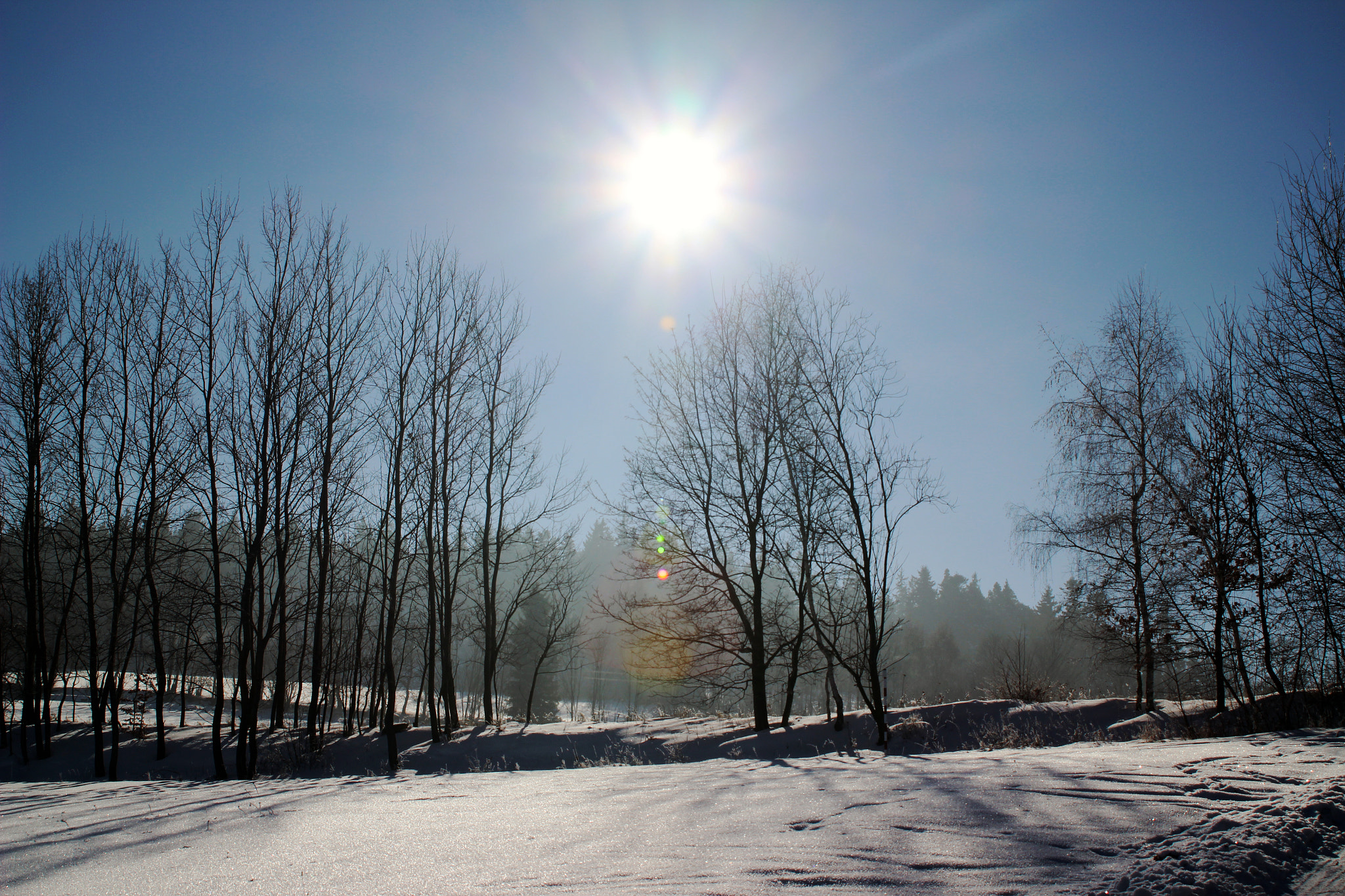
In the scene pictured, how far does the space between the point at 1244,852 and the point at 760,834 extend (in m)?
1.62

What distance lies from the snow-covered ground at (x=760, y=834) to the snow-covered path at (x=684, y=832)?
15 mm

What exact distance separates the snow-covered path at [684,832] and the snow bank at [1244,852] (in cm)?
10

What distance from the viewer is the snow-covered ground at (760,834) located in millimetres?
1972

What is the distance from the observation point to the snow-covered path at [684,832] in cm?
200

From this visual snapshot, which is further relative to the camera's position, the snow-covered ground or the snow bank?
the snow-covered ground

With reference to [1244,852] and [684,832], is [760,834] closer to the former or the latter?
[684,832]

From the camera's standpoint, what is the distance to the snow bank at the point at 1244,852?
6.05 feet

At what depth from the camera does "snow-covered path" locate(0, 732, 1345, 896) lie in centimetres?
200

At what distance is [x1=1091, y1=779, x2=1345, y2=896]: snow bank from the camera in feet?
6.05

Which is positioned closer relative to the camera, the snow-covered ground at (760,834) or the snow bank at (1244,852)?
the snow bank at (1244,852)

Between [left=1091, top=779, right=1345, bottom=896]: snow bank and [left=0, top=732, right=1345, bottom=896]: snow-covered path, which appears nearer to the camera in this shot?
[left=1091, top=779, right=1345, bottom=896]: snow bank

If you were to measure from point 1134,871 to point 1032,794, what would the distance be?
128 centimetres

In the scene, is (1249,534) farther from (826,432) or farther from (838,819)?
(838,819)

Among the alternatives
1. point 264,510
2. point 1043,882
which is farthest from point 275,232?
point 1043,882
